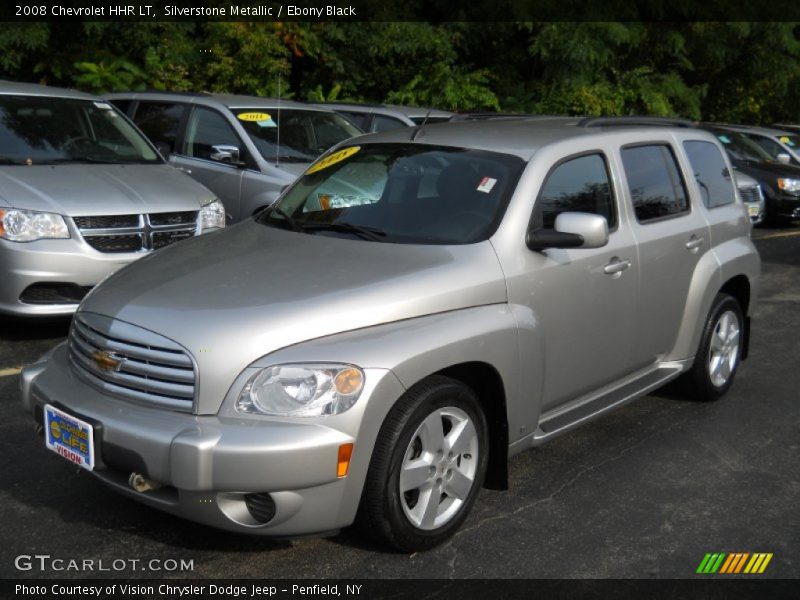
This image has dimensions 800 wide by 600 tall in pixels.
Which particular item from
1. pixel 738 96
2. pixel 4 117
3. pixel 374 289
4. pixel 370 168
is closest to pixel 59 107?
pixel 4 117

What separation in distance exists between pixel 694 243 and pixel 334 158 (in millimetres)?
2047

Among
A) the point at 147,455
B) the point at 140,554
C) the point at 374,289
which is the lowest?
the point at 140,554

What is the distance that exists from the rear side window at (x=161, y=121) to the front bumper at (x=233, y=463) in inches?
266

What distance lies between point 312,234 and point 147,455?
4.86ft

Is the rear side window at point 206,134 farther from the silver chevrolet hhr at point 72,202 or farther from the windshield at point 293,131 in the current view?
the silver chevrolet hhr at point 72,202

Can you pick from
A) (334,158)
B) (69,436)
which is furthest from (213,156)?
(69,436)

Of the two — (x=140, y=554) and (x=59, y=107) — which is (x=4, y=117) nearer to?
(x=59, y=107)

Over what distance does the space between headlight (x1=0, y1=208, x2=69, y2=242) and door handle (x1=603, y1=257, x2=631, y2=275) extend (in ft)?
12.1

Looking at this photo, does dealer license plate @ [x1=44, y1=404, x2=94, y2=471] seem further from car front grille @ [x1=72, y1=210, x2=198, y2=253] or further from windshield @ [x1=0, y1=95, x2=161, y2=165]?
windshield @ [x1=0, y1=95, x2=161, y2=165]

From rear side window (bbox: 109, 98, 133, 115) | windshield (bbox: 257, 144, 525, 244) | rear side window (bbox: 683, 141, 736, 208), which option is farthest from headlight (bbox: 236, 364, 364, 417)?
rear side window (bbox: 109, 98, 133, 115)

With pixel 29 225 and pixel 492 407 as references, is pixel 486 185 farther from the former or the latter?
pixel 29 225

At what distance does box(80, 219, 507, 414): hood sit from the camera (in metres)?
3.56

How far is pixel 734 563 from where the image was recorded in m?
3.97
